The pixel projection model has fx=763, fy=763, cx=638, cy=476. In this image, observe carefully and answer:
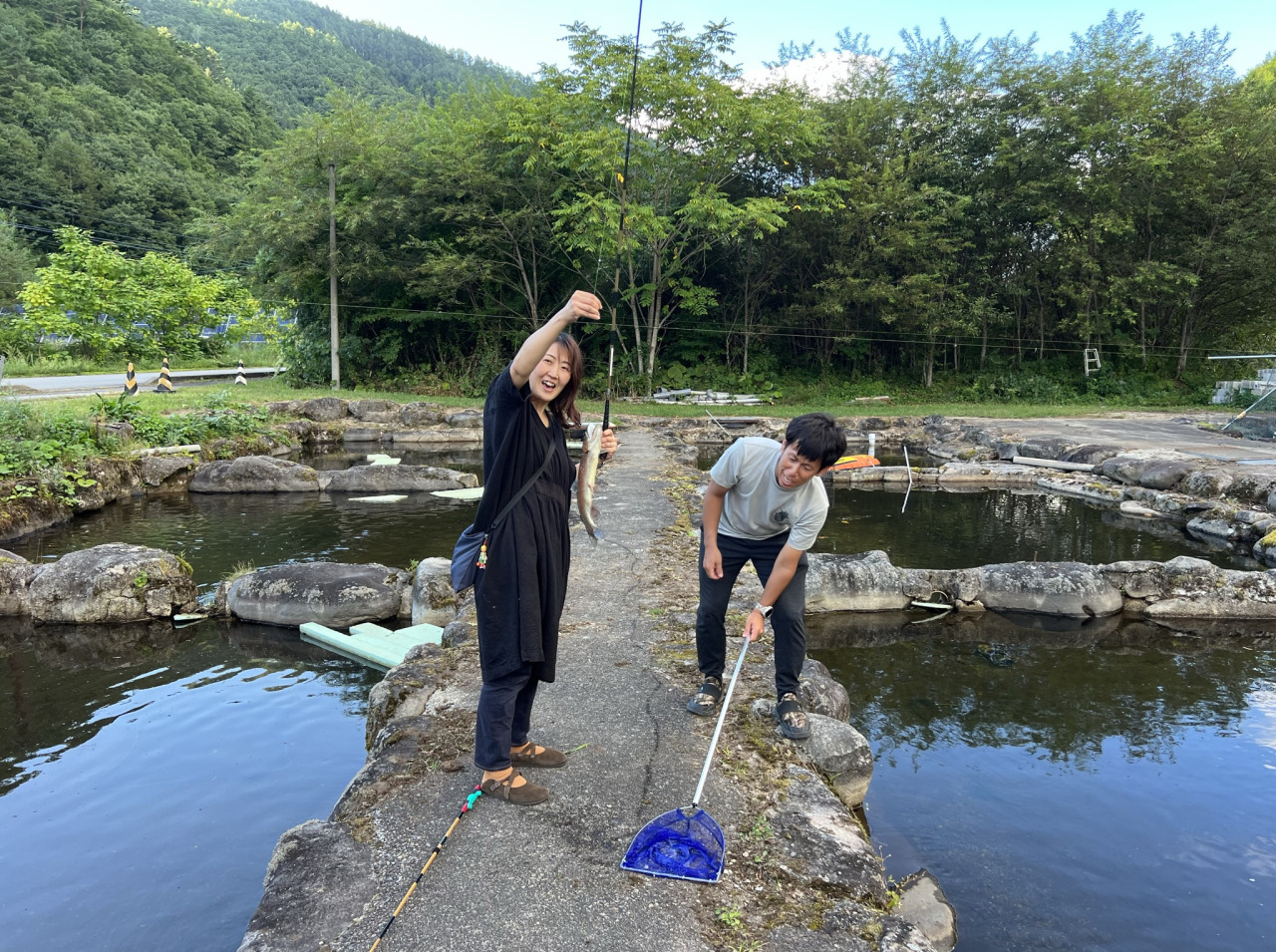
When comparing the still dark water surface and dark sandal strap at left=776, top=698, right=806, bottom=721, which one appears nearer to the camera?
the still dark water surface

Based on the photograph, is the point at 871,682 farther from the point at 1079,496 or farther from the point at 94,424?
the point at 94,424

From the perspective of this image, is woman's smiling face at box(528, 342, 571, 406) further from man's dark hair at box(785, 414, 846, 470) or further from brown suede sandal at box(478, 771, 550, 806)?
brown suede sandal at box(478, 771, 550, 806)

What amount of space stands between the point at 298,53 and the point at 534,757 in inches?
3372

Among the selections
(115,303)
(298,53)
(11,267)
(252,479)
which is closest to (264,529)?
(252,479)

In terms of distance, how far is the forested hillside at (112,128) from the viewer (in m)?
35.3

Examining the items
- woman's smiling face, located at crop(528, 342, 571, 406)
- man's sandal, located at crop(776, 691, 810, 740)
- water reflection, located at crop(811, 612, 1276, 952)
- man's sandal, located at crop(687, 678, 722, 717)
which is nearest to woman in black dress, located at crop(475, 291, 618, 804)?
woman's smiling face, located at crop(528, 342, 571, 406)

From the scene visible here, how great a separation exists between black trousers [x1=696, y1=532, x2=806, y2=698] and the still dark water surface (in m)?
0.93

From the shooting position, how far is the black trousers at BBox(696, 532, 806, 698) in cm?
329

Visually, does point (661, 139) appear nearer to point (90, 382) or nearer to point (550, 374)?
point (90, 382)

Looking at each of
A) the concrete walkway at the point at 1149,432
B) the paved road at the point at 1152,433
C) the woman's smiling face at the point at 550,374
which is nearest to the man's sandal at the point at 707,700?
the woman's smiling face at the point at 550,374

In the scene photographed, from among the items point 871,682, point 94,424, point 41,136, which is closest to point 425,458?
point 94,424

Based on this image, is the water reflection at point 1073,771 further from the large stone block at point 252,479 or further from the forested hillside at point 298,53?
the forested hillside at point 298,53

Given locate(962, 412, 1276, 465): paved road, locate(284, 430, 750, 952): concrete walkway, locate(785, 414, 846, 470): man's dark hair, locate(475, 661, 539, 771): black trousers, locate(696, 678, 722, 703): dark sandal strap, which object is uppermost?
locate(785, 414, 846, 470): man's dark hair

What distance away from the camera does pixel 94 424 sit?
35.2ft
